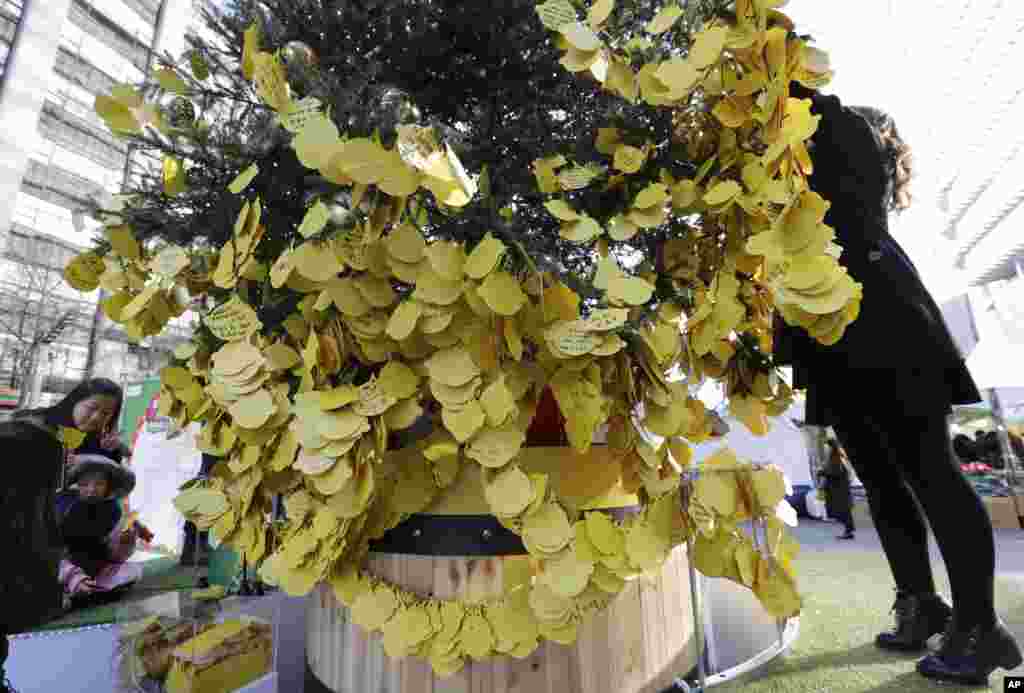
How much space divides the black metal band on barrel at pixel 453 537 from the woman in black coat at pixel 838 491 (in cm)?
479

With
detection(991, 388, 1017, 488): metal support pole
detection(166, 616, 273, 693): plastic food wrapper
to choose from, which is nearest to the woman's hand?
detection(166, 616, 273, 693): plastic food wrapper

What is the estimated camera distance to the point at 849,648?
136cm

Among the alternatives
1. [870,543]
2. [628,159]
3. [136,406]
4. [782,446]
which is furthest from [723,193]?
[782,446]

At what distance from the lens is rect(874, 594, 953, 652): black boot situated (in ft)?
4.18

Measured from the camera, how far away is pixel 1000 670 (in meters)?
1.11

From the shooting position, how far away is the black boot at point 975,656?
1.03m

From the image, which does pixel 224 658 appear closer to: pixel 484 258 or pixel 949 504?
pixel 484 258

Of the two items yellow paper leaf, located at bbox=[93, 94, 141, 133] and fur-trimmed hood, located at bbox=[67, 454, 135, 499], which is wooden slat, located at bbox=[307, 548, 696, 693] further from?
fur-trimmed hood, located at bbox=[67, 454, 135, 499]

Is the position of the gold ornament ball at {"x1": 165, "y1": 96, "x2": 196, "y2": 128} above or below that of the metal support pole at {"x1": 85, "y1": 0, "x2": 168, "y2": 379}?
below

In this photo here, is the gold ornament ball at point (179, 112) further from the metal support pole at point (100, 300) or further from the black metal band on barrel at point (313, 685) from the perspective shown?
the black metal band on barrel at point (313, 685)

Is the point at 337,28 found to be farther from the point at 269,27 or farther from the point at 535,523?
the point at 535,523

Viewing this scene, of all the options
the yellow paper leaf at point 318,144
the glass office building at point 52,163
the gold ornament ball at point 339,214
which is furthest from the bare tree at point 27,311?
the yellow paper leaf at point 318,144

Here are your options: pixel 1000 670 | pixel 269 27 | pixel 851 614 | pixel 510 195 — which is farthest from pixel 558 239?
pixel 851 614

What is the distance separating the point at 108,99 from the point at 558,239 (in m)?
0.74
